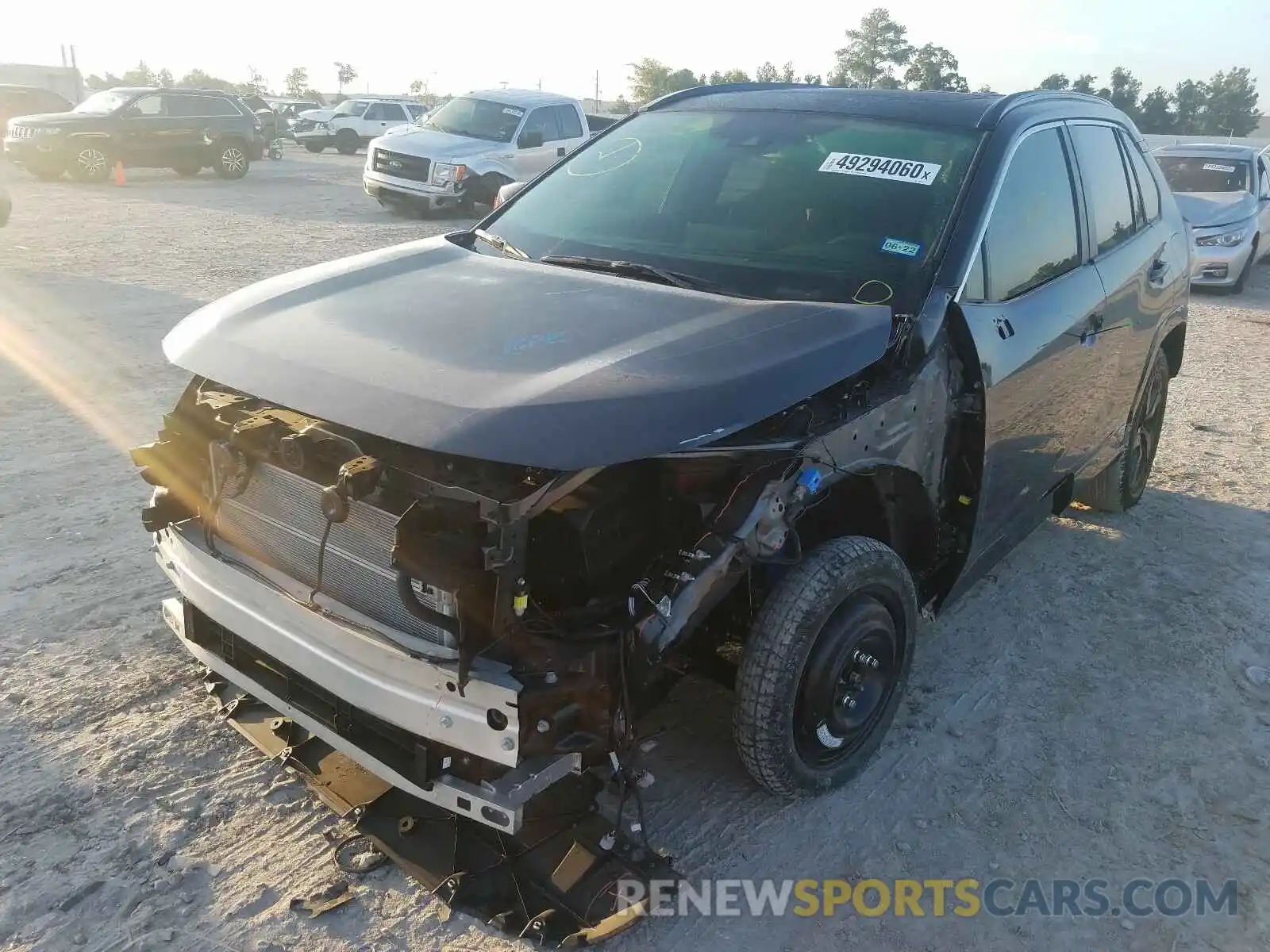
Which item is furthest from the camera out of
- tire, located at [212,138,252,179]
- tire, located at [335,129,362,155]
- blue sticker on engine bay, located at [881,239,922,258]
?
tire, located at [335,129,362,155]

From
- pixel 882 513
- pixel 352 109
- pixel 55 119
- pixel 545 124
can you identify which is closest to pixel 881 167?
pixel 882 513

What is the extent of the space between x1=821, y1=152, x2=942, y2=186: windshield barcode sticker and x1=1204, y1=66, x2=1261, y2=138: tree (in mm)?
51750

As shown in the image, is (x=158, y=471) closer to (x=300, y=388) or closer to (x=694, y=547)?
(x=300, y=388)

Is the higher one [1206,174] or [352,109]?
[352,109]

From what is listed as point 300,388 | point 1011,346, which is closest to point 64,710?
point 300,388

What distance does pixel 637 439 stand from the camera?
2283 mm

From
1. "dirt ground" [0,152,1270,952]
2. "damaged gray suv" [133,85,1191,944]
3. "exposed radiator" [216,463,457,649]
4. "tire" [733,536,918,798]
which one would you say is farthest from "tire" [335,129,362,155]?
"tire" [733,536,918,798]

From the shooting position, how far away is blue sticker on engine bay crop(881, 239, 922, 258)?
10.6ft

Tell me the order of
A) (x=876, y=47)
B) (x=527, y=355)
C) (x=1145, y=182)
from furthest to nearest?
(x=876, y=47)
(x=1145, y=182)
(x=527, y=355)

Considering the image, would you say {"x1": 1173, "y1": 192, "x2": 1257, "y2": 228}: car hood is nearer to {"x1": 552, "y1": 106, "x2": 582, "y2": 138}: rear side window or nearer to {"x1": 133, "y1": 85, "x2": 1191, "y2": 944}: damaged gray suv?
{"x1": 552, "y1": 106, "x2": 582, "y2": 138}: rear side window

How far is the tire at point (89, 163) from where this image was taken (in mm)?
19156

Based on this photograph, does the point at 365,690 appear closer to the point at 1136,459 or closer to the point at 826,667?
the point at 826,667

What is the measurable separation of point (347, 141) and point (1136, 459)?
107ft

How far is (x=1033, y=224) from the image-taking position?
12.0 ft
